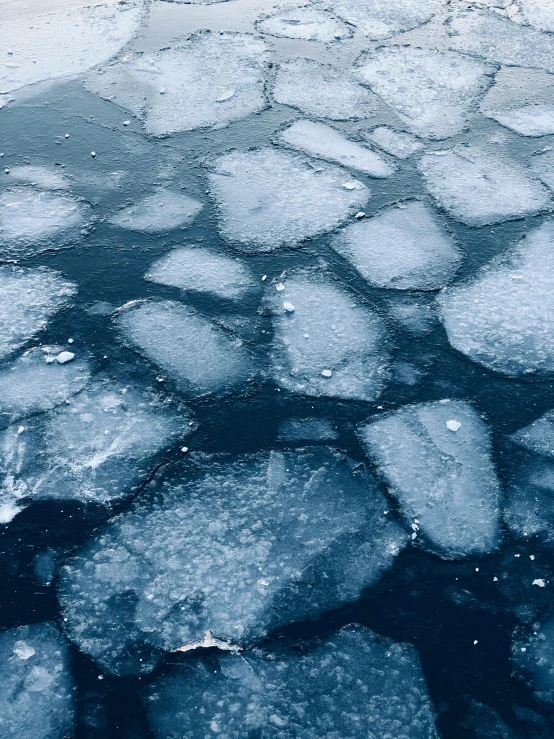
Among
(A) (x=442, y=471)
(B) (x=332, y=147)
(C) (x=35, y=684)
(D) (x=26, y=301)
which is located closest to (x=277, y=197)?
(B) (x=332, y=147)

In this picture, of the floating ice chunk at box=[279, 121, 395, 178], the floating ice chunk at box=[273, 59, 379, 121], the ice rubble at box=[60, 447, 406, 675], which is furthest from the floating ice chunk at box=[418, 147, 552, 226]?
the ice rubble at box=[60, 447, 406, 675]

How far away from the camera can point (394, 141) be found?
3.30 meters

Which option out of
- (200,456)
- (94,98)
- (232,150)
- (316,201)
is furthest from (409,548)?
(94,98)

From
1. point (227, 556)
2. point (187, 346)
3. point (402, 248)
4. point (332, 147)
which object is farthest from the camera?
point (332, 147)

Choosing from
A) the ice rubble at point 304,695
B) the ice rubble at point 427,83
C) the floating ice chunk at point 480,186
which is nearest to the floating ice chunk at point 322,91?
the ice rubble at point 427,83

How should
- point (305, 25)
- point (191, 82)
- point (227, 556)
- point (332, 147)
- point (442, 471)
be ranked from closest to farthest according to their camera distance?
point (227, 556), point (442, 471), point (332, 147), point (191, 82), point (305, 25)

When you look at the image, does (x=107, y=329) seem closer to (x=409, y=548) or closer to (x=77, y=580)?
(x=77, y=580)

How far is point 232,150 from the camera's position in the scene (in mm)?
3264

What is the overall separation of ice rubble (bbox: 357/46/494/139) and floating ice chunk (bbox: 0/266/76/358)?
2.05 m

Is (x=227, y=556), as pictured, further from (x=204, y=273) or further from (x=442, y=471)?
(x=204, y=273)

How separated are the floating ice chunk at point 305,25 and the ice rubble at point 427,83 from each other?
1.23 feet

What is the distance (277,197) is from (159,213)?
0.55m

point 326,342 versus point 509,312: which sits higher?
point 509,312

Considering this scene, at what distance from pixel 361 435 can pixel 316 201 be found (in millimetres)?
1338
